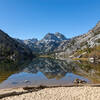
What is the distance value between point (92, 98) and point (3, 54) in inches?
7571

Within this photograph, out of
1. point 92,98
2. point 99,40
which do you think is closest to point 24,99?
point 92,98

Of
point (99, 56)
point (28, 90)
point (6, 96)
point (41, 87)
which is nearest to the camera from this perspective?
point (6, 96)

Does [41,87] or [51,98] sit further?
[41,87]

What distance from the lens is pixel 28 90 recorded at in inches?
798

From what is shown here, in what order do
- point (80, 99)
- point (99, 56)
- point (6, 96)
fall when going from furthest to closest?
point (99, 56)
point (6, 96)
point (80, 99)

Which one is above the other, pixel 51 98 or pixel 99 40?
pixel 99 40

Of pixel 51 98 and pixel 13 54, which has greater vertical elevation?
pixel 13 54

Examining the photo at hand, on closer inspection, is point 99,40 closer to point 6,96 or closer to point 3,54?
point 3,54

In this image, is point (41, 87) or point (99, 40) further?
point (99, 40)

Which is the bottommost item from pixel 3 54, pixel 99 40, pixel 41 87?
pixel 41 87

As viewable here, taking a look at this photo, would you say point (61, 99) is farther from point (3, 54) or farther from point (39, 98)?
point (3, 54)

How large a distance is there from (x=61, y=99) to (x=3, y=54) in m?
190

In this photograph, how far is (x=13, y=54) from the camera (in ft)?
648

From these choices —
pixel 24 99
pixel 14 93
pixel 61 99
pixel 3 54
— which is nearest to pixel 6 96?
pixel 14 93
